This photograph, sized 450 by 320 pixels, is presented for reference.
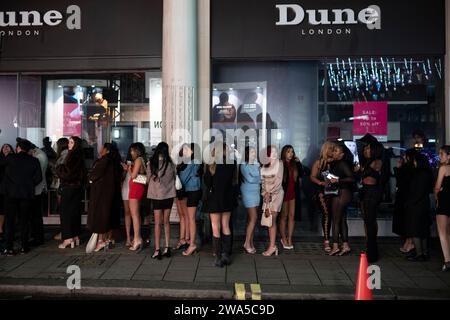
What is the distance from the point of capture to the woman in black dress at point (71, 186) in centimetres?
827

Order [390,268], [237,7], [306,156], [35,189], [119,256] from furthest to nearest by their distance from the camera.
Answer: [306,156]
[237,7]
[35,189]
[119,256]
[390,268]

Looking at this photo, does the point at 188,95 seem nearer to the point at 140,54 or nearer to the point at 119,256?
the point at 140,54

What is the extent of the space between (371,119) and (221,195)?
445 cm

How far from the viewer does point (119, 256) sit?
7.89m

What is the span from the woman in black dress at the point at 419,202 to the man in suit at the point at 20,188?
21.2ft

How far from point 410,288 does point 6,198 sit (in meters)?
6.78

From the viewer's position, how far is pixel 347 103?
1005cm

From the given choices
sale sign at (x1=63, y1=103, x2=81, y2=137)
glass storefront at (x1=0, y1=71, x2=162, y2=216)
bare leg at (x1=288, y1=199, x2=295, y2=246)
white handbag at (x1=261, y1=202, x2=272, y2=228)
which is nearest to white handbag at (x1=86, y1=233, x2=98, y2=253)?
glass storefront at (x1=0, y1=71, x2=162, y2=216)

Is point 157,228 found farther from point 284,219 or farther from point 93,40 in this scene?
point 93,40

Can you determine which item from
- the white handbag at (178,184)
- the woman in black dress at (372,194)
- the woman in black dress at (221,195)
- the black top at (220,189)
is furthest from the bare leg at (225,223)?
the woman in black dress at (372,194)

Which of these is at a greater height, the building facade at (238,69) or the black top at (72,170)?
the building facade at (238,69)

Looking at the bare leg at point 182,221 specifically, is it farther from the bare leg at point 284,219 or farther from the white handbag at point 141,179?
the bare leg at point 284,219

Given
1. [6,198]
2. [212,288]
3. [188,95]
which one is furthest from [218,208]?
[6,198]

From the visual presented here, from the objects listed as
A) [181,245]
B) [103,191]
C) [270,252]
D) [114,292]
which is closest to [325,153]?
[270,252]
